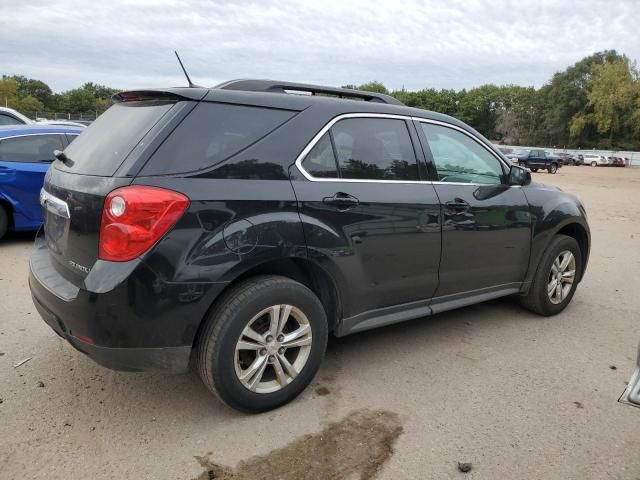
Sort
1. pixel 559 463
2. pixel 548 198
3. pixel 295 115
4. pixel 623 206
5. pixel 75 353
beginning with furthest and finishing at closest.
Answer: pixel 623 206 < pixel 548 198 < pixel 75 353 < pixel 295 115 < pixel 559 463

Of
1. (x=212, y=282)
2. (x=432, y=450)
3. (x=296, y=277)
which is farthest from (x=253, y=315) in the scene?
(x=432, y=450)

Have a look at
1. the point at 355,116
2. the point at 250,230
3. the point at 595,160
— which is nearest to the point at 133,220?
the point at 250,230

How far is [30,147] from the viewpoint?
7.20 metres

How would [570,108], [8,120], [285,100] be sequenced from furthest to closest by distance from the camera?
[570,108] → [8,120] → [285,100]

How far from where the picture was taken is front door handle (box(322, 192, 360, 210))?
3.18 m

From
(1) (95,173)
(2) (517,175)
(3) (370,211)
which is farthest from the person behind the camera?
(2) (517,175)

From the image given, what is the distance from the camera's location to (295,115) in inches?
126

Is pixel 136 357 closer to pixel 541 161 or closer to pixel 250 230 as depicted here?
pixel 250 230

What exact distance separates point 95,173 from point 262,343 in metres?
1.27

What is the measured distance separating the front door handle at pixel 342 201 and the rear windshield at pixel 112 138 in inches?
40.8

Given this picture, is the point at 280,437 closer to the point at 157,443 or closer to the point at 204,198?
the point at 157,443

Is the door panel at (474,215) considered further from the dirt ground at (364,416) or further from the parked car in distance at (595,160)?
the parked car in distance at (595,160)

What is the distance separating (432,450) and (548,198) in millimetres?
2811

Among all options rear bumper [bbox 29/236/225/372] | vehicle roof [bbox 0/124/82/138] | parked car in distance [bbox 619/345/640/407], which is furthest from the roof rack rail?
vehicle roof [bbox 0/124/82/138]
